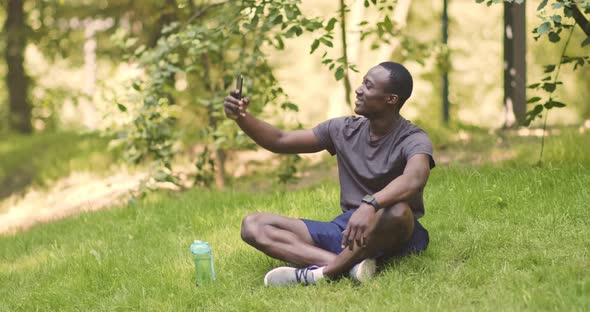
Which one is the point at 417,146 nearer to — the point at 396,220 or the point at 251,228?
the point at 396,220

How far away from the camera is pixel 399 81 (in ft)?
15.3

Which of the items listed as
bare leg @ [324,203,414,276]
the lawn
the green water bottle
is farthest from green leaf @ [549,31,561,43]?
the green water bottle

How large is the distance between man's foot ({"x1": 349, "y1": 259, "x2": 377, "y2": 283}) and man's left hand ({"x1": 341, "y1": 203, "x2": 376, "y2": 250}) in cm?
41

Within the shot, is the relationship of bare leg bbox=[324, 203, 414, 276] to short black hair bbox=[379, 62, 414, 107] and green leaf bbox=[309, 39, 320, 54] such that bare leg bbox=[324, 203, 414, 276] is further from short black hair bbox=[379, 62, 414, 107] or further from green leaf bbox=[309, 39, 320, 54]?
green leaf bbox=[309, 39, 320, 54]

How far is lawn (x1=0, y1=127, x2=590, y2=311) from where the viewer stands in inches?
170

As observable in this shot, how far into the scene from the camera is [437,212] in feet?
19.5

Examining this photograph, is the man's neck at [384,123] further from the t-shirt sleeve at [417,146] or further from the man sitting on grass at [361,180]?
the t-shirt sleeve at [417,146]

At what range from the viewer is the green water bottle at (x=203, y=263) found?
4.93 m

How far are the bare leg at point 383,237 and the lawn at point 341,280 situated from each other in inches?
5.1

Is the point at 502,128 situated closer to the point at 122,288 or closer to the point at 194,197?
the point at 194,197

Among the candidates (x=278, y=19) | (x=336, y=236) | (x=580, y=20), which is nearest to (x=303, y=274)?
(x=336, y=236)

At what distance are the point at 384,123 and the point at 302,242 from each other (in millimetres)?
943

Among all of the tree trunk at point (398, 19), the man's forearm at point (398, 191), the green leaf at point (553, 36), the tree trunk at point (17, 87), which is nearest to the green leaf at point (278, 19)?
the green leaf at point (553, 36)

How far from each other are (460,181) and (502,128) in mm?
4326
